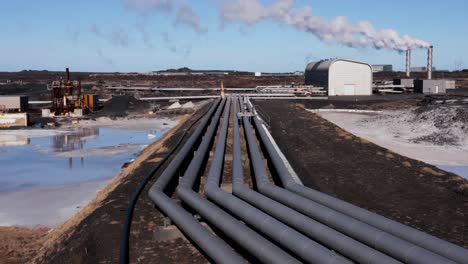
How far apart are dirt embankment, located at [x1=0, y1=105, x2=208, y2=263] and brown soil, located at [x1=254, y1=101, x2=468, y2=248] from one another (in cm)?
498

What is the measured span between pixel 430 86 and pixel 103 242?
6320 centimetres

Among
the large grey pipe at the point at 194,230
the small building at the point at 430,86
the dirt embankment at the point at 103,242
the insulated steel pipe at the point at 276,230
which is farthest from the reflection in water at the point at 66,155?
the small building at the point at 430,86

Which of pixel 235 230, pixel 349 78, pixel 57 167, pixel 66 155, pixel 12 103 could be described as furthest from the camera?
pixel 349 78

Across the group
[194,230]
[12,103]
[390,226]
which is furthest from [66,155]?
[12,103]

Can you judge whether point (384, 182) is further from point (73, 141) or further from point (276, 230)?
point (73, 141)

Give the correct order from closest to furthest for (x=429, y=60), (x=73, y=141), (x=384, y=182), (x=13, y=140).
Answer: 1. (x=384, y=182)
2. (x=73, y=141)
3. (x=13, y=140)
4. (x=429, y=60)

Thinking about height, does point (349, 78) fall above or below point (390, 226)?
above

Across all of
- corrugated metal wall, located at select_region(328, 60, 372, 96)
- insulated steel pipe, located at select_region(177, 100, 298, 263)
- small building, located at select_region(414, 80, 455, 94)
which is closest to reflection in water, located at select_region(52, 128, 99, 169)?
insulated steel pipe, located at select_region(177, 100, 298, 263)

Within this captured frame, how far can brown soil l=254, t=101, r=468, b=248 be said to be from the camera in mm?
10750

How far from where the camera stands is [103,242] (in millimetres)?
9383

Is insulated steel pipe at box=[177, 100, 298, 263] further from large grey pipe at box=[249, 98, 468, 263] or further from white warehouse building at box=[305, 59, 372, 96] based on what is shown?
white warehouse building at box=[305, 59, 372, 96]

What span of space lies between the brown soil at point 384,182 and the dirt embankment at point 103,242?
196 inches

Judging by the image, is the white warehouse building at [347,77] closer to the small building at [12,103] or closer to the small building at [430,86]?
the small building at [430,86]

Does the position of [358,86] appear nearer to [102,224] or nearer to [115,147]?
[115,147]
